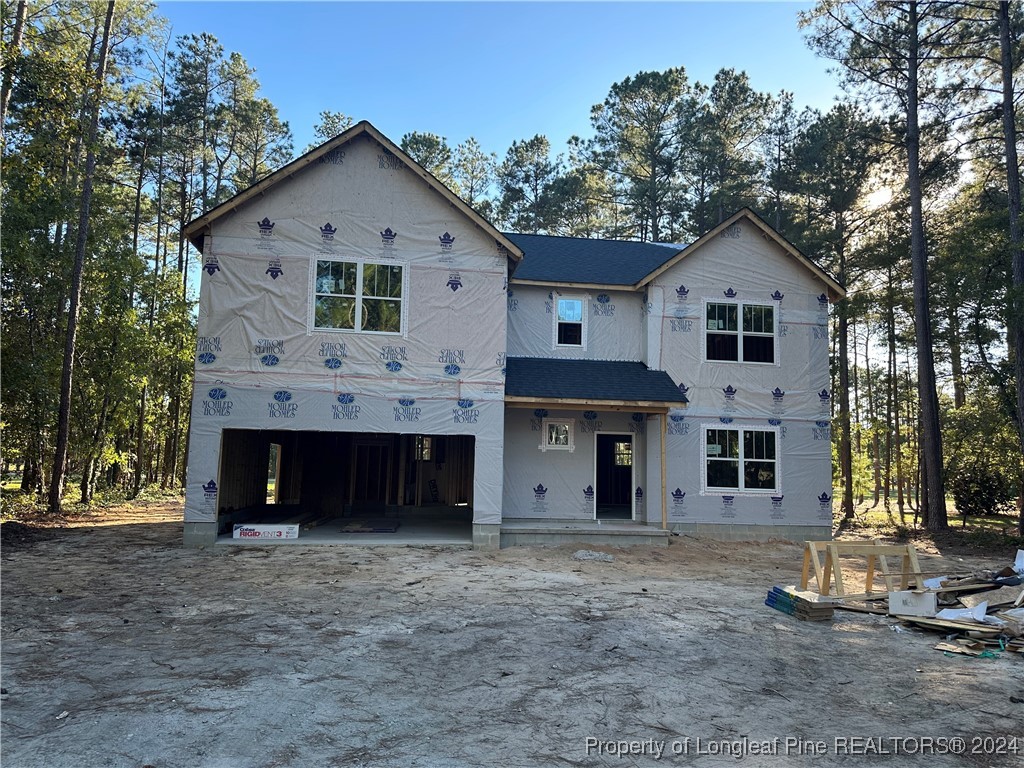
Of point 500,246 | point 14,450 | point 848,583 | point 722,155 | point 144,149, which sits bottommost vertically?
point 848,583

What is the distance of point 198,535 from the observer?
11.8m

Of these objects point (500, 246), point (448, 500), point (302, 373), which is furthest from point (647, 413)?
point (302, 373)

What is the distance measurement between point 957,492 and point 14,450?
1184 inches

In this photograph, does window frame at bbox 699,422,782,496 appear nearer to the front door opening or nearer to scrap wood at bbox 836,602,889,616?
the front door opening

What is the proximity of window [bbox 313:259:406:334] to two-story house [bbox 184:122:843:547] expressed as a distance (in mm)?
41

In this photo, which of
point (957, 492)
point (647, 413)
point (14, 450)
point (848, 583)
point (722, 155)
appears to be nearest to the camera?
point (848, 583)

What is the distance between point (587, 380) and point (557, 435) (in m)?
1.62

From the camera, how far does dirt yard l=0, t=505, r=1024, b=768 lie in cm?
409

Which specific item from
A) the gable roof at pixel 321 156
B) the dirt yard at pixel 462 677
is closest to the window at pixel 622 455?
the gable roof at pixel 321 156

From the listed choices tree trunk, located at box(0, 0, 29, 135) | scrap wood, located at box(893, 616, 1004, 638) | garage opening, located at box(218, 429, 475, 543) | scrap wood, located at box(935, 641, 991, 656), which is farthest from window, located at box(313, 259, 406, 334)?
scrap wood, located at box(935, 641, 991, 656)

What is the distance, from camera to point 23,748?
12.8ft

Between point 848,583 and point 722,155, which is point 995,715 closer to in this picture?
point 848,583

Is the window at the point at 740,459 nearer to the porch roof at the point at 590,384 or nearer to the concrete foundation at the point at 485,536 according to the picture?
the porch roof at the point at 590,384

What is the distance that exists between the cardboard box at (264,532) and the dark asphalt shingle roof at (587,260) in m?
7.75
